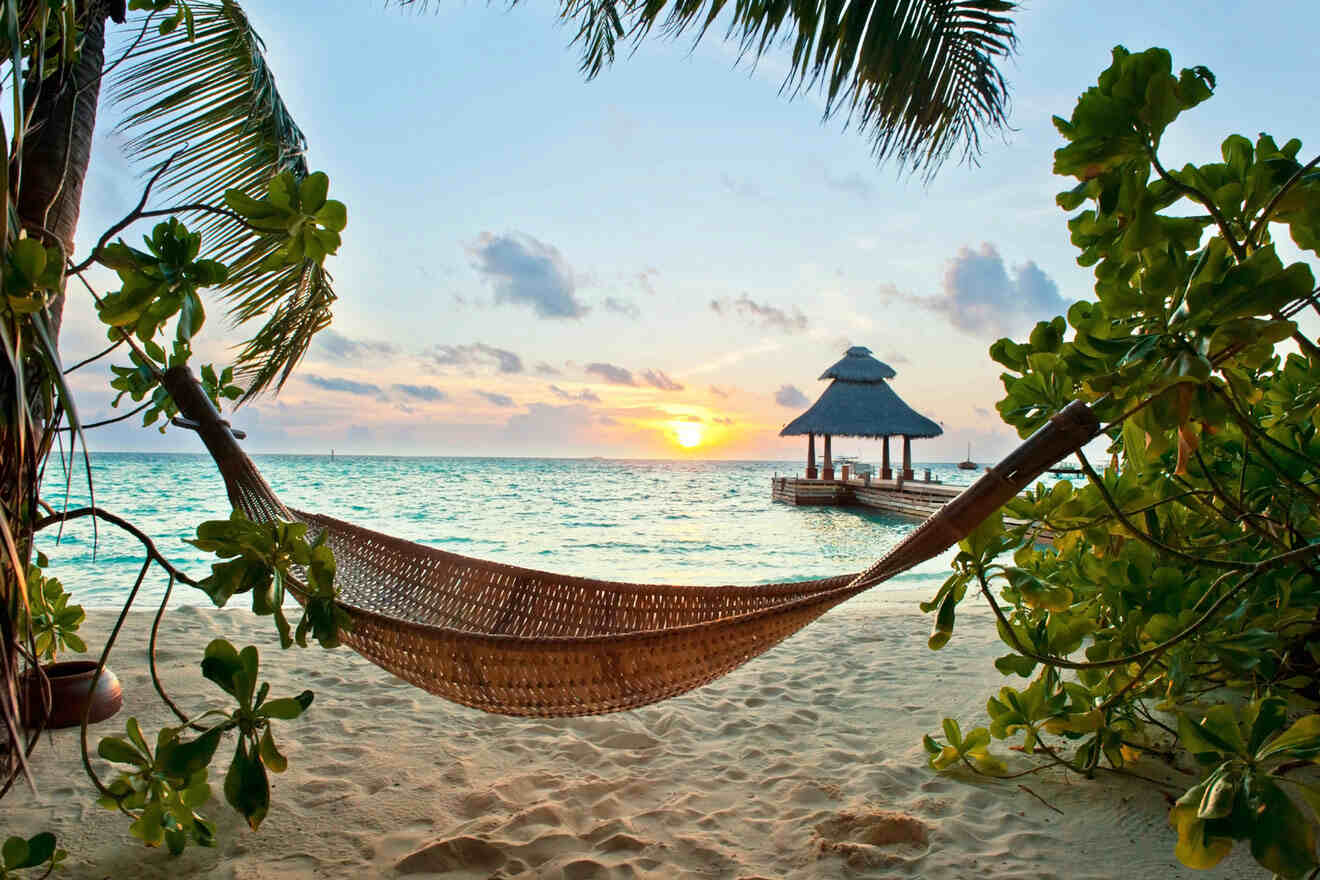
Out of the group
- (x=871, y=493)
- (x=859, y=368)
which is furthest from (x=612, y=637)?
(x=859, y=368)

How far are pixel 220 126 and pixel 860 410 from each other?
1133 centimetres

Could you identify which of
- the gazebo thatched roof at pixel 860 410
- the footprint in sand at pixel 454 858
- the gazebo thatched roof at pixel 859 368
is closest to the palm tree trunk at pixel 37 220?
the footprint in sand at pixel 454 858

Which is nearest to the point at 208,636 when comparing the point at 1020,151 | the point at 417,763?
the point at 417,763

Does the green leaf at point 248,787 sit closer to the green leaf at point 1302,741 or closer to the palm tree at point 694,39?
the green leaf at point 1302,741

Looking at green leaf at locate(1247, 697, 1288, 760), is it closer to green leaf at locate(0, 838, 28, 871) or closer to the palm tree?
green leaf at locate(0, 838, 28, 871)

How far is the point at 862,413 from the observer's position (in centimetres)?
1273

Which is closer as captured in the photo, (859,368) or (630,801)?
(630,801)

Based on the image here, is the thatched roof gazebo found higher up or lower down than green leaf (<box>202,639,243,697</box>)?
higher up

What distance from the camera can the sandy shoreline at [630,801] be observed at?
115cm

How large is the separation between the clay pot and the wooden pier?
9903mm

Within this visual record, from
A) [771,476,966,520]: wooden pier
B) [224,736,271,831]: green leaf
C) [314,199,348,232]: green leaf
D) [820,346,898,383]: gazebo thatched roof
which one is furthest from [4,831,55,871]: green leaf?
[820,346,898,383]: gazebo thatched roof

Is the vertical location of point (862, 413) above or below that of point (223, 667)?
above

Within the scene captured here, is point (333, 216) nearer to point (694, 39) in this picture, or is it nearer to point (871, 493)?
point (694, 39)

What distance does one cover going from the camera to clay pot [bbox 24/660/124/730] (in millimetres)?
1542
